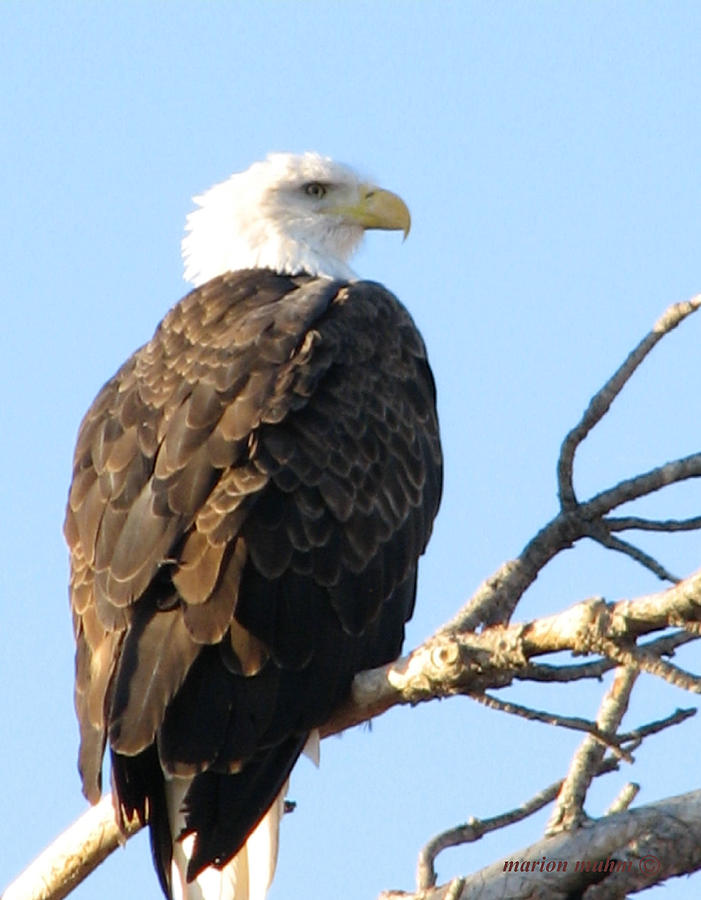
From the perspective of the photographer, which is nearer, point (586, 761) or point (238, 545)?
point (586, 761)

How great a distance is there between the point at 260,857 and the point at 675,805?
68.6 inches

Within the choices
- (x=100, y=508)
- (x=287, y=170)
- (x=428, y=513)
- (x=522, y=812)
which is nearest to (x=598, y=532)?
(x=428, y=513)

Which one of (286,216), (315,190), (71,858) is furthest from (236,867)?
(315,190)

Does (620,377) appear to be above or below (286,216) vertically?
below

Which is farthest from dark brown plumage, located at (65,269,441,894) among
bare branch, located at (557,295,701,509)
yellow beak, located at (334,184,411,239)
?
yellow beak, located at (334,184,411,239)

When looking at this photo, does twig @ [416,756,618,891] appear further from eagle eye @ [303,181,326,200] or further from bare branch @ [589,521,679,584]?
eagle eye @ [303,181,326,200]

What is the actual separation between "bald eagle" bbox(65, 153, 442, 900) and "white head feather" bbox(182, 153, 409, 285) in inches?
43.7

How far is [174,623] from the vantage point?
18.8ft

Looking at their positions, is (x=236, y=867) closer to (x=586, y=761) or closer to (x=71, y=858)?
(x=71, y=858)

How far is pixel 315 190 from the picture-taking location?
28.9ft

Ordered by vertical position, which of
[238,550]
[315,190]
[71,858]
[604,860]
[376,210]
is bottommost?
[604,860]

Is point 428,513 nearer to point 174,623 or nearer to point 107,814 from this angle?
point 174,623

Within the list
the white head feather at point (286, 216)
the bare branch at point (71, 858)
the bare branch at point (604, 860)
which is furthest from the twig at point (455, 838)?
the white head feather at point (286, 216)

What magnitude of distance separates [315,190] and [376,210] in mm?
347
